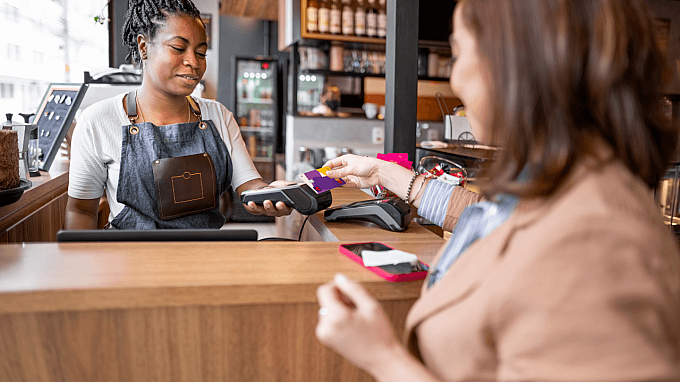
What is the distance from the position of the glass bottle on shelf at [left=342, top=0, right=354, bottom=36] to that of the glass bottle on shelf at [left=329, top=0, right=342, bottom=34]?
0.13 feet

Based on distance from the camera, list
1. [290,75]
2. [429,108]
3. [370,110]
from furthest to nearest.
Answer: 1. [429,108]
2. [370,110]
3. [290,75]

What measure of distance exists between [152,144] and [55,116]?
99 cm

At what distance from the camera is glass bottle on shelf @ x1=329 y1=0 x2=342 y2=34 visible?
4902mm

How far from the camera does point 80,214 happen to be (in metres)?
1.84

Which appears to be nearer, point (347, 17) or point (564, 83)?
point (564, 83)

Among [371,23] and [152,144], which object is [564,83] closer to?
[152,144]

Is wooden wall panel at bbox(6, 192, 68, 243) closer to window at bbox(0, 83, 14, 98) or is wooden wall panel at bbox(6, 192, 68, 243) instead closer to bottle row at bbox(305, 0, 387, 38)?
window at bbox(0, 83, 14, 98)

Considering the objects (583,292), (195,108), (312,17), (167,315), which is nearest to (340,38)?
(312,17)

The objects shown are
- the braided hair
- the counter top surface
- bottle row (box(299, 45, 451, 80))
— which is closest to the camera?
the counter top surface

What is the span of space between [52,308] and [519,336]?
75cm

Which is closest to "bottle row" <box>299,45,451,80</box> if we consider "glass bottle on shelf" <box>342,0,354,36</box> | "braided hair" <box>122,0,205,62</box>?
"glass bottle on shelf" <box>342,0,354,36</box>

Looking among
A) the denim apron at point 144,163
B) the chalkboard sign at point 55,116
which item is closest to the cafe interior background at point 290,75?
the chalkboard sign at point 55,116

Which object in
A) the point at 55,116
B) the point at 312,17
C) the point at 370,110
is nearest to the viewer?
the point at 55,116

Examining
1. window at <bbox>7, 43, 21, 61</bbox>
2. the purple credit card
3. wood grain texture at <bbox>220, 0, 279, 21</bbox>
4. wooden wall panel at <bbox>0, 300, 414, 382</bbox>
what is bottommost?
wooden wall panel at <bbox>0, 300, 414, 382</bbox>
